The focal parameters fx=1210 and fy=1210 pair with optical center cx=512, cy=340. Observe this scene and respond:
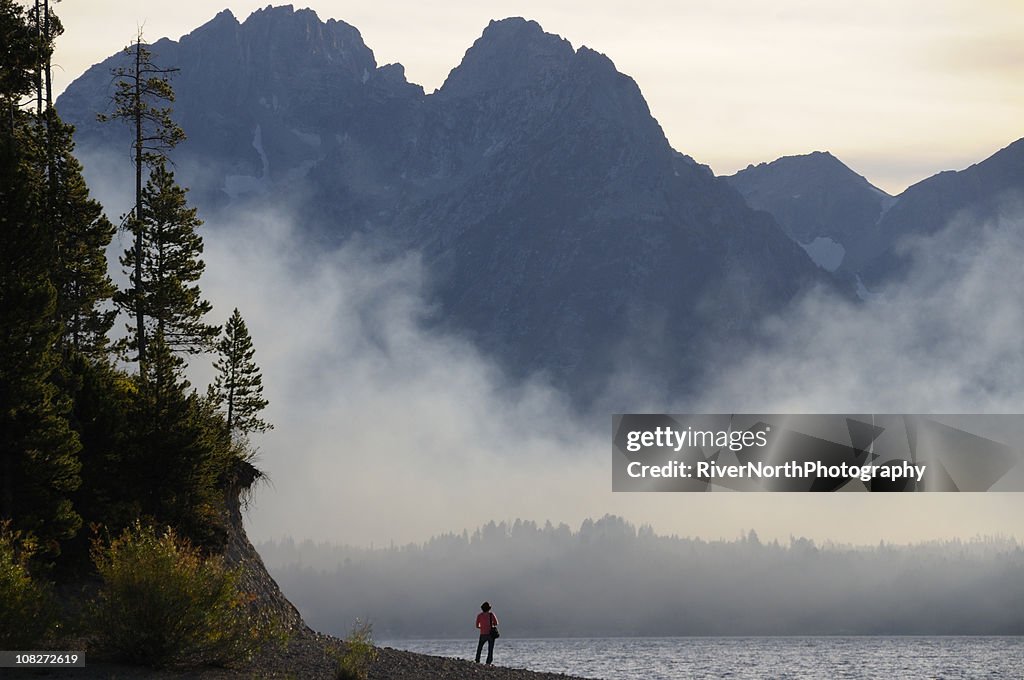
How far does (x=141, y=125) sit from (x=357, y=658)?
3094cm

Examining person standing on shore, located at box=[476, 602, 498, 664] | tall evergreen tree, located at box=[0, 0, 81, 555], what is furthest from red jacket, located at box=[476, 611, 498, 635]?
tall evergreen tree, located at box=[0, 0, 81, 555]

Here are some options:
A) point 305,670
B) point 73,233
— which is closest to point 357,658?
point 305,670

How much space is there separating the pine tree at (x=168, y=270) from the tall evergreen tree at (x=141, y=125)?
1.25ft

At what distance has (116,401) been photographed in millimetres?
45156

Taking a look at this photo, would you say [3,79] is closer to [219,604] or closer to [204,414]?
[204,414]

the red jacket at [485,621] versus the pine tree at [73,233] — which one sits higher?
the pine tree at [73,233]

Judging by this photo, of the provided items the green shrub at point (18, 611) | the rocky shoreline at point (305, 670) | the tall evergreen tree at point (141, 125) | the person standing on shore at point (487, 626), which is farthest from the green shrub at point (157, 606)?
the tall evergreen tree at point (141, 125)

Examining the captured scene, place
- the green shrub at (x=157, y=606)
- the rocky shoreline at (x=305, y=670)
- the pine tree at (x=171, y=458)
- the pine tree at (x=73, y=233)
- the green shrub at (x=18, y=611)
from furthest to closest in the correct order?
the pine tree at (x=73, y=233) < the pine tree at (x=171, y=458) < the green shrub at (x=157, y=606) < the green shrub at (x=18, y=611) < the rocky shoreline at (x=305, y=670)

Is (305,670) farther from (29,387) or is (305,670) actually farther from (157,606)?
(29,387)

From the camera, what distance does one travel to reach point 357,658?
3481cm

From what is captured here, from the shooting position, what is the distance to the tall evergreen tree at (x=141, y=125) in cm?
5488

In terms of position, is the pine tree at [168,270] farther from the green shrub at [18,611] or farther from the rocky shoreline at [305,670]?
the green shrub at [18,611]

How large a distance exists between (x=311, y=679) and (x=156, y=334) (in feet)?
94.8

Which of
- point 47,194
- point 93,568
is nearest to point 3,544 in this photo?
point 93,568
